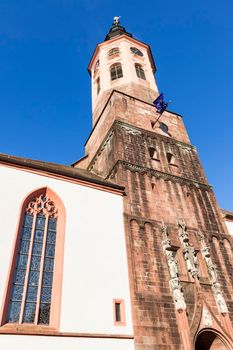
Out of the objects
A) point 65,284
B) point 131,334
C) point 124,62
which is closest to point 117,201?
point 65,284

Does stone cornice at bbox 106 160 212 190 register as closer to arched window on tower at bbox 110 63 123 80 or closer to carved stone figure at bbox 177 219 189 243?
carved stone figure at bbox 177 219 189 243

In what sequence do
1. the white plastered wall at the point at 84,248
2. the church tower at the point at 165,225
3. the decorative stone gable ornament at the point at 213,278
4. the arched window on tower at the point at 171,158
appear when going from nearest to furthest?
the white plastered wall at the point at 84,248, the church tower at the point at 165,225, the decorative stone gable ornament at the point at 213,278, the arched window on tower at the point at 171,158

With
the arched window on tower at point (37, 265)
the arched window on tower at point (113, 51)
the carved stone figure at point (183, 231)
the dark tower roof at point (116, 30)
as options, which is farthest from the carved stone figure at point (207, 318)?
the dark tower roof at point (116, 30)

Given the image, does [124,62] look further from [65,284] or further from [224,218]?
[65,284]

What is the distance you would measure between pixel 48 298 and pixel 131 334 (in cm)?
298

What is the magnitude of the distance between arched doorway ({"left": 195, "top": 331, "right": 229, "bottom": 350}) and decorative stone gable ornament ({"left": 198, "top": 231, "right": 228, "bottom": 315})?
0.95m

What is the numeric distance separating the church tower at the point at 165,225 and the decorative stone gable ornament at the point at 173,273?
0.11ft

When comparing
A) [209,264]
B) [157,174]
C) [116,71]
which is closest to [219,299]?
[209,264]

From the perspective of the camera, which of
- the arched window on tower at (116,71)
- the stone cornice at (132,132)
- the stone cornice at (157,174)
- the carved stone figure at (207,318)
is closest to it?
the carved stone figure at (207,318)

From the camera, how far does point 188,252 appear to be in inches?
494

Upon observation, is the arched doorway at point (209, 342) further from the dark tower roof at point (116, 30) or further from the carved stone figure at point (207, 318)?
the dark tower roof at point (116, 30)

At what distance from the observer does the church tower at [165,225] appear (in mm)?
10250

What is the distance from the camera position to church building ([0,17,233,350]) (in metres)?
8.98

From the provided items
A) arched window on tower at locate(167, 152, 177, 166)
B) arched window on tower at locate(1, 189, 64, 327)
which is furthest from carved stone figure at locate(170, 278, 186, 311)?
arched window on tower at locate(167, 152, 177, 166)
